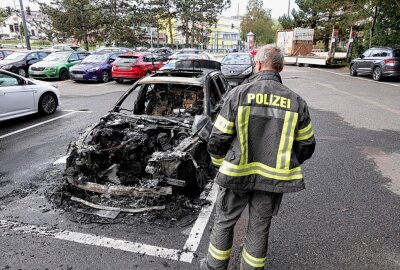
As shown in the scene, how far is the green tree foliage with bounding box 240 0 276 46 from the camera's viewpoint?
207 ft

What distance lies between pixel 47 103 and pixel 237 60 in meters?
8.89

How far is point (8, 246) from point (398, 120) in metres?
9.55

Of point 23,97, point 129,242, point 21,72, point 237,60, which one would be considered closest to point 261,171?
point 129,242

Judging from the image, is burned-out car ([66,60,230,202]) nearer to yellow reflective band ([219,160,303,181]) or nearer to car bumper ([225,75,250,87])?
yellow reflective band ([219,160,303,181])

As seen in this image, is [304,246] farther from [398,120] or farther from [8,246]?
[398,120]

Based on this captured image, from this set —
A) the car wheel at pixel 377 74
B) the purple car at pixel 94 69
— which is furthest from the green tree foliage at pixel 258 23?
the purple car at pixel 94 69

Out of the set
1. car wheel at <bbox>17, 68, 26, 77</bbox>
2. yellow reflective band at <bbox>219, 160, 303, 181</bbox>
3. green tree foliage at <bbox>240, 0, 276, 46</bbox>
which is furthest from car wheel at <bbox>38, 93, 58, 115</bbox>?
green tree foliage at <bbox>240, 0, 276, 46</bbox>

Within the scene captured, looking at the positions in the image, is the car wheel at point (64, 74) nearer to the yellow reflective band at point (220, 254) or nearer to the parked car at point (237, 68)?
the parked car at point (237, 68)

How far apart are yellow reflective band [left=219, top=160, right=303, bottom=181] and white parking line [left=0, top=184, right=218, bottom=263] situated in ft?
4.02

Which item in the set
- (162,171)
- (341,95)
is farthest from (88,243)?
(341,95)

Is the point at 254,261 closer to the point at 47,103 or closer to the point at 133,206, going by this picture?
the point at 133,206

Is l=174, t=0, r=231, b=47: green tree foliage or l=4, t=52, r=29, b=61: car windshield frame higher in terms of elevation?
l=174, t=0, r=231, b=47: green tree foliage

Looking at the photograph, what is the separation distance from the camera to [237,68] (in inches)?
552

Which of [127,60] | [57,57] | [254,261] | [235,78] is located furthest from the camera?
[57,57]
